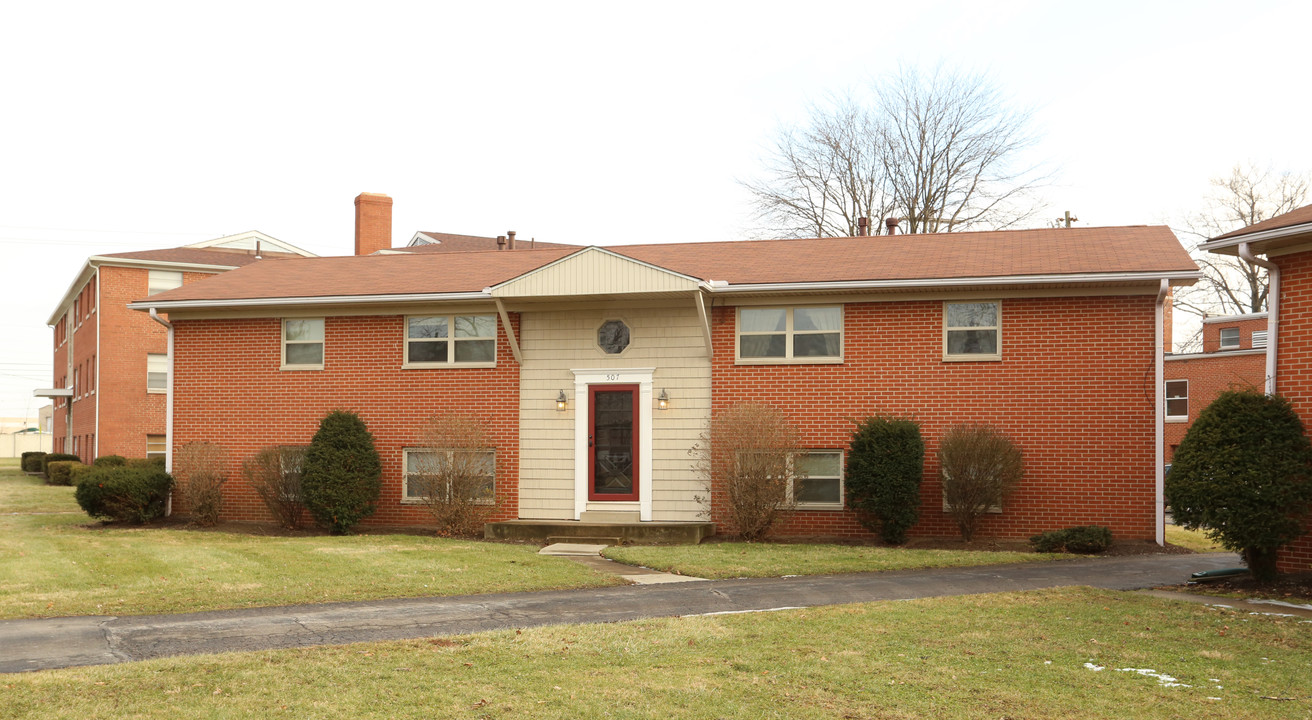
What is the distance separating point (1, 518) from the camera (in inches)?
809

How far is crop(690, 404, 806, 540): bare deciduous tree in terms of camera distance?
16000 mm

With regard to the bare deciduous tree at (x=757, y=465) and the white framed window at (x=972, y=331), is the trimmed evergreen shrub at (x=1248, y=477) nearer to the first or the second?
the white framed window at (x=972, y=331)

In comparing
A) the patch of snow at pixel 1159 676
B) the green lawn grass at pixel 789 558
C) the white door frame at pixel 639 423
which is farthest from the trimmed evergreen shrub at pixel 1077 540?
the patch of snow at pixel 1159 676

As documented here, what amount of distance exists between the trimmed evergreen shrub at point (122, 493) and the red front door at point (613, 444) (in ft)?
26.0

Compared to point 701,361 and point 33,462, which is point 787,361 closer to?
point 701,361

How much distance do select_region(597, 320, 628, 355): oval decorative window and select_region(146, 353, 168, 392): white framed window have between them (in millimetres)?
23872

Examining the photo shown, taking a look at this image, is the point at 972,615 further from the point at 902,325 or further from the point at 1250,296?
the point at 1250,296

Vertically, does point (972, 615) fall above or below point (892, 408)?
below

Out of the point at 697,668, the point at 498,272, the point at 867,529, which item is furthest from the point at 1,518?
the point at 697,668

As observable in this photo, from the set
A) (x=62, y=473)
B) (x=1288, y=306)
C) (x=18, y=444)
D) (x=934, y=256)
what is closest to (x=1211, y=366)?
(x=934, y=256)

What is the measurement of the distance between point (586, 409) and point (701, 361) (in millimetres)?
2123

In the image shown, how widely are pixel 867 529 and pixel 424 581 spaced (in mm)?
7560

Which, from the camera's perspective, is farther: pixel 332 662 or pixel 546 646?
pixel 546 646

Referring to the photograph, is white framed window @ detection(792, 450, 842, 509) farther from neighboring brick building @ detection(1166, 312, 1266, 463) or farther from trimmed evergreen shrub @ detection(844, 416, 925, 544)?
neighboring brick building @ detection(1166, 312, 1266, 463)
